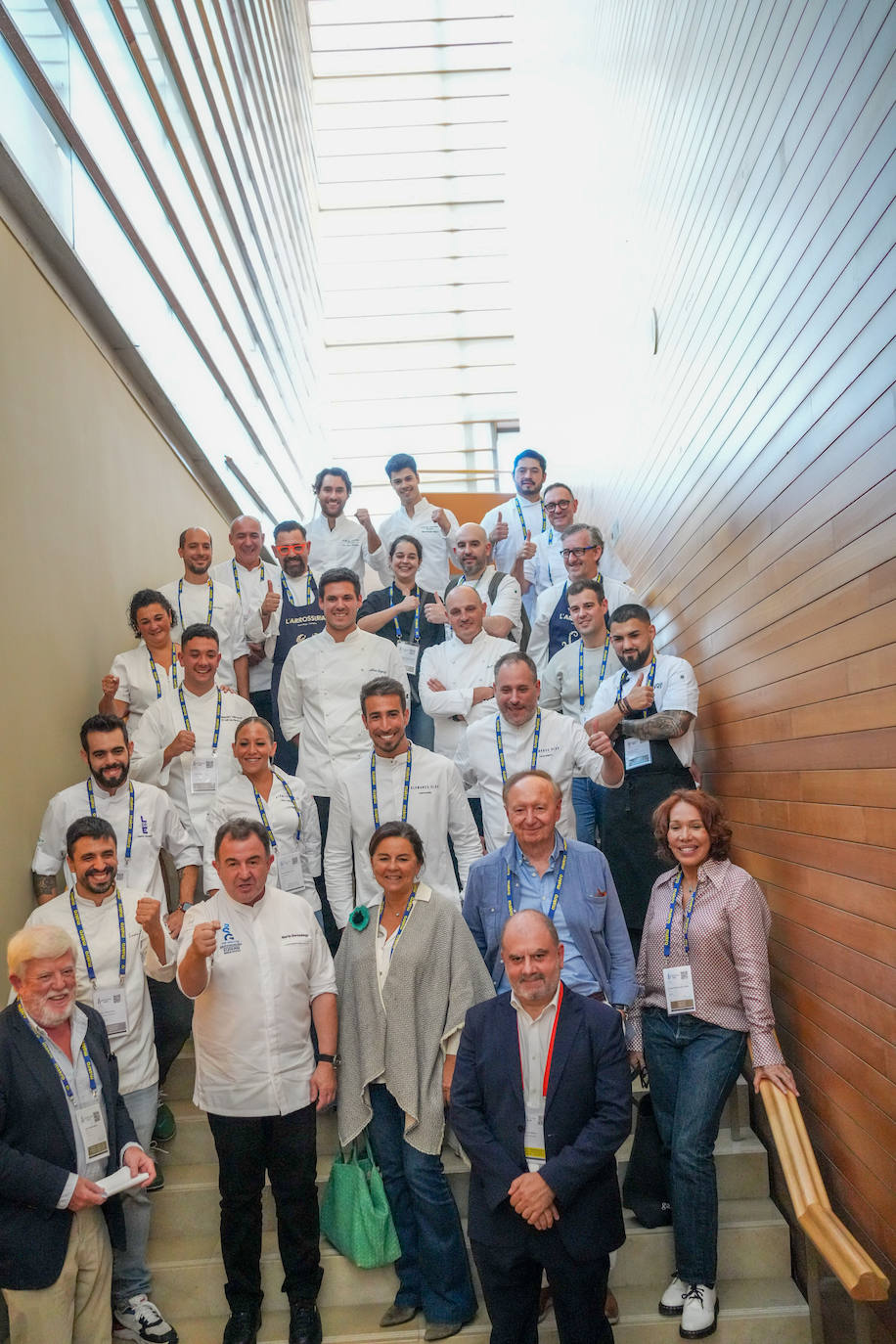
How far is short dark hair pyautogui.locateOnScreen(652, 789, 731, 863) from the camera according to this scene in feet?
12.8

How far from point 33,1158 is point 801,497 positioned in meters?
3.13

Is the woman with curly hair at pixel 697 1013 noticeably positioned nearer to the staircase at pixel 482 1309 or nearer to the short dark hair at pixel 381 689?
the staircase at pixel 482 1309

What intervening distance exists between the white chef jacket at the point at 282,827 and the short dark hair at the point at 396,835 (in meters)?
0.69

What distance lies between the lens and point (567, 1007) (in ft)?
11.0

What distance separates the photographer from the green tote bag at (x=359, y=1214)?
3.76m

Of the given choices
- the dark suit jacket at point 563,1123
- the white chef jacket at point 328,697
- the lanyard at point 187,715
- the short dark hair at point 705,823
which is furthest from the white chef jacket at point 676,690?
the lanyard at point 187,715

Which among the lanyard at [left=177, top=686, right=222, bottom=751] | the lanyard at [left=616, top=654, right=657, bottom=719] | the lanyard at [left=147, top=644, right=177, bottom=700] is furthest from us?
the lanyard at [left=147, top=644, right=177, bottom=700]

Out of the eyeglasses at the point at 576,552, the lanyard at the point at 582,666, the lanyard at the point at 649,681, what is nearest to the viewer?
the lanyard at the point at 649,681

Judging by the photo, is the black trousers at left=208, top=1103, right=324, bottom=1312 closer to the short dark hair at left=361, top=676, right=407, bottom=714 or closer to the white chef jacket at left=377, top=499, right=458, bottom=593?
the short dark hair at left=361, top=676, right=407, bottom=714

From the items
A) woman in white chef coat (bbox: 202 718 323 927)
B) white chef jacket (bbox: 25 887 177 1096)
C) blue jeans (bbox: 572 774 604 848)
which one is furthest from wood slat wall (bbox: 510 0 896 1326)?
white chef jacket (bbox: 25 887 177 1096)

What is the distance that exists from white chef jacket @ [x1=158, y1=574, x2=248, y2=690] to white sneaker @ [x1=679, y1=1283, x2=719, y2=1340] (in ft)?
11.9

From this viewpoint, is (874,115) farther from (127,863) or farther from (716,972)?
(127,863)

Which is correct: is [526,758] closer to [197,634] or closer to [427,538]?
[197,634]

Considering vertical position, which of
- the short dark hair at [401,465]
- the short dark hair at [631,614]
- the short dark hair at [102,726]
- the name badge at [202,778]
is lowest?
the name badge at [202,778]
